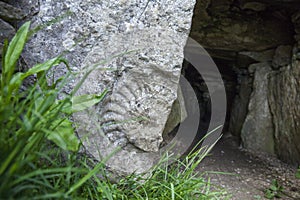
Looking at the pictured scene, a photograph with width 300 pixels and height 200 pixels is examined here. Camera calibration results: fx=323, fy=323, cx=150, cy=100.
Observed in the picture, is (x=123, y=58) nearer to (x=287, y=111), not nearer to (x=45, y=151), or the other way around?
(x=45, y=151)

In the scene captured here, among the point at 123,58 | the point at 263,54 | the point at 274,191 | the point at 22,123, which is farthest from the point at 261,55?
the point at 22,123

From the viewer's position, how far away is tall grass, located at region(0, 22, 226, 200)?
1.93 feet

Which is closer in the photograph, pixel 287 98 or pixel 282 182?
pixel 282 182

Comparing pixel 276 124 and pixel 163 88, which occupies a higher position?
pixel 163 88

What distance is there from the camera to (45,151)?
2.70 ft

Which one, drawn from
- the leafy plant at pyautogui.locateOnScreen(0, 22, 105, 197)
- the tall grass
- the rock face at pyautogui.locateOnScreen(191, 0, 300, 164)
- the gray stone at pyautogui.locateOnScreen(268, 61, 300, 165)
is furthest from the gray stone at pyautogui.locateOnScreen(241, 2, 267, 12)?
the leafy plant at pyautogui.locateOnScreen(0, 22, 105, 197)

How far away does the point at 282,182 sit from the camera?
6.60 feet

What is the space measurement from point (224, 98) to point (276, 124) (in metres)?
0.78

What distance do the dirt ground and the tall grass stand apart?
0.71 meters

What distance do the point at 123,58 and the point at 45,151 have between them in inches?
20.5

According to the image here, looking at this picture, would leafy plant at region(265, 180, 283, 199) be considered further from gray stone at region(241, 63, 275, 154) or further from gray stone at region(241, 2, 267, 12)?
gray stone at region(241, 2, 267, 12)

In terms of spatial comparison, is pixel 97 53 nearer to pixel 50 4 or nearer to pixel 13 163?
pixel 50 4

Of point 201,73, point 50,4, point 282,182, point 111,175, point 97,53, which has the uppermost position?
point 50,4

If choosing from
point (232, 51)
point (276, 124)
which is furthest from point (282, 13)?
point (276, 124)
